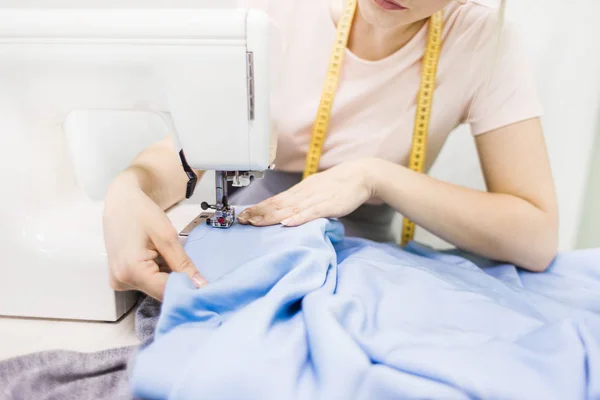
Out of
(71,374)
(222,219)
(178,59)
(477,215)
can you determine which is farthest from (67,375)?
(477,215)

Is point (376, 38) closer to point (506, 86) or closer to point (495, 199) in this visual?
point (506, 86)

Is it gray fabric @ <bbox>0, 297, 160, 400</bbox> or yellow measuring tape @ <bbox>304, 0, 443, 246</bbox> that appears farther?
yellow measuring tape @ <bbox>304, 0, 443, 246</bbox>

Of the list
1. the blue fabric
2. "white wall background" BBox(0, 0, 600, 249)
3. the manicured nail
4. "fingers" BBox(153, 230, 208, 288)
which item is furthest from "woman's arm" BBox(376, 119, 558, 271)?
"white wall background" BBox(0, 0, 600, 249)

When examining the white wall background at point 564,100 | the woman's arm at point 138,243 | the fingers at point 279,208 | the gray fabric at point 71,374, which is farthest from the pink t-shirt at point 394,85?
the gray fabric at point 71,374

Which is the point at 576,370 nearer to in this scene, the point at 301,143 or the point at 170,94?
the point at 170,94

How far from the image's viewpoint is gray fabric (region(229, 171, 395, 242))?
127cm

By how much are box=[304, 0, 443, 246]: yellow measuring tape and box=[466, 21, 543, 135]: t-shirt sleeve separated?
0.35 feet

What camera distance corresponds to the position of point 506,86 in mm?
1023

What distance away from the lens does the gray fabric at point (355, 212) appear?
1270mm

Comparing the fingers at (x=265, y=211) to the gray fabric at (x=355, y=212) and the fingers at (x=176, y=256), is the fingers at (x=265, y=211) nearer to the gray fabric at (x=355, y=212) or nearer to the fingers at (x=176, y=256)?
the fingers at (x=176, y=256)

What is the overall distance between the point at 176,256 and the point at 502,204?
0.65 meters

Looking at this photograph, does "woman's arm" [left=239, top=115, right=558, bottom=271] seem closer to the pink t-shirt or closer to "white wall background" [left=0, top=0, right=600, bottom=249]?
the pink t-shirt

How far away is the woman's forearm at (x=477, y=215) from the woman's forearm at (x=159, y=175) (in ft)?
1.38

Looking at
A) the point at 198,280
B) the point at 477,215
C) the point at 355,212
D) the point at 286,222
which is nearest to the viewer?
the point at 198,280
